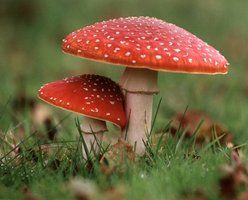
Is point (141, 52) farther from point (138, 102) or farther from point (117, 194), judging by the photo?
point (117, 194)

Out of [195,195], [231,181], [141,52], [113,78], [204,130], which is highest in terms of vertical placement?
[141,52]

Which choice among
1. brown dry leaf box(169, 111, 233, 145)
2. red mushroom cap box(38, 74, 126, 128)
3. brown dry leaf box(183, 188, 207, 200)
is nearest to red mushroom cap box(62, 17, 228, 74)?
red mushroom cap box(38, 74, 126, 128)

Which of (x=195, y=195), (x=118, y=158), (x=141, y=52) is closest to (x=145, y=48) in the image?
(x=141, y=52)

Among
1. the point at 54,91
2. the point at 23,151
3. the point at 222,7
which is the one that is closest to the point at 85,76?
the point at 54,91

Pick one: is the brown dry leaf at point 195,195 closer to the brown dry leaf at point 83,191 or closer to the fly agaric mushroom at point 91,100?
the brown dry leaf at point 83,191

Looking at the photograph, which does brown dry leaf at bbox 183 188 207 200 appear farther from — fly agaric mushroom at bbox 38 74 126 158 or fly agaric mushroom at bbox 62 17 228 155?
fly agaric mushroom at bbox 38 74 126 158

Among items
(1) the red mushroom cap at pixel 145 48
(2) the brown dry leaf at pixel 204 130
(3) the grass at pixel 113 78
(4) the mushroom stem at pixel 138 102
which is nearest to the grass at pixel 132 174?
(3) the grass at pixel 113 78

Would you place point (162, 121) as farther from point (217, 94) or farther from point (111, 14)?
point (111, 14)
